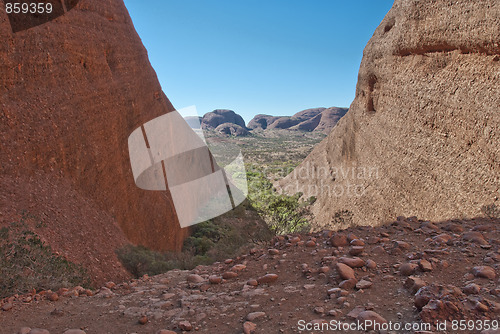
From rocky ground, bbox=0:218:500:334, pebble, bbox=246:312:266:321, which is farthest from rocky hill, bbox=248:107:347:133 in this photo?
pebble, bbox=246:312:266:321

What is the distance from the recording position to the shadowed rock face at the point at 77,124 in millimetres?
5984

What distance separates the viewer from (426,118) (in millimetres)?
9938

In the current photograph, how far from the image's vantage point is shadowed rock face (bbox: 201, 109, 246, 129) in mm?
132375

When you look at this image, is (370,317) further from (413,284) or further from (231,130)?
(231,130)

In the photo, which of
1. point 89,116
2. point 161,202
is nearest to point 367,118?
point 161,202

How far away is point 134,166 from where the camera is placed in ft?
32.7

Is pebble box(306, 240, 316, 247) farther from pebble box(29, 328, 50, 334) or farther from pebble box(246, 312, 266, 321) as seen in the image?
pebble box(29, 328, 50, 334)

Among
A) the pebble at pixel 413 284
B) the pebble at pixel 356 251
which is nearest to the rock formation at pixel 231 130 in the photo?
the pebble at pixel 356 251

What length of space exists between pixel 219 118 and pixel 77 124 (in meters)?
129

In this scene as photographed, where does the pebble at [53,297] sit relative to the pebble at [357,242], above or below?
below

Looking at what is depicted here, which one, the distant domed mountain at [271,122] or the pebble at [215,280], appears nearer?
the pebble at [215,280]

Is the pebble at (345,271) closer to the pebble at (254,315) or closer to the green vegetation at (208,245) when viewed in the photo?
the pebble at (254,315)

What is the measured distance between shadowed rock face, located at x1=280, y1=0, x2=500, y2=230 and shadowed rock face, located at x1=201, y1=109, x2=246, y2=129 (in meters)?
116

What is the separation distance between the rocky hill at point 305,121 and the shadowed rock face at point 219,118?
14.9 m
